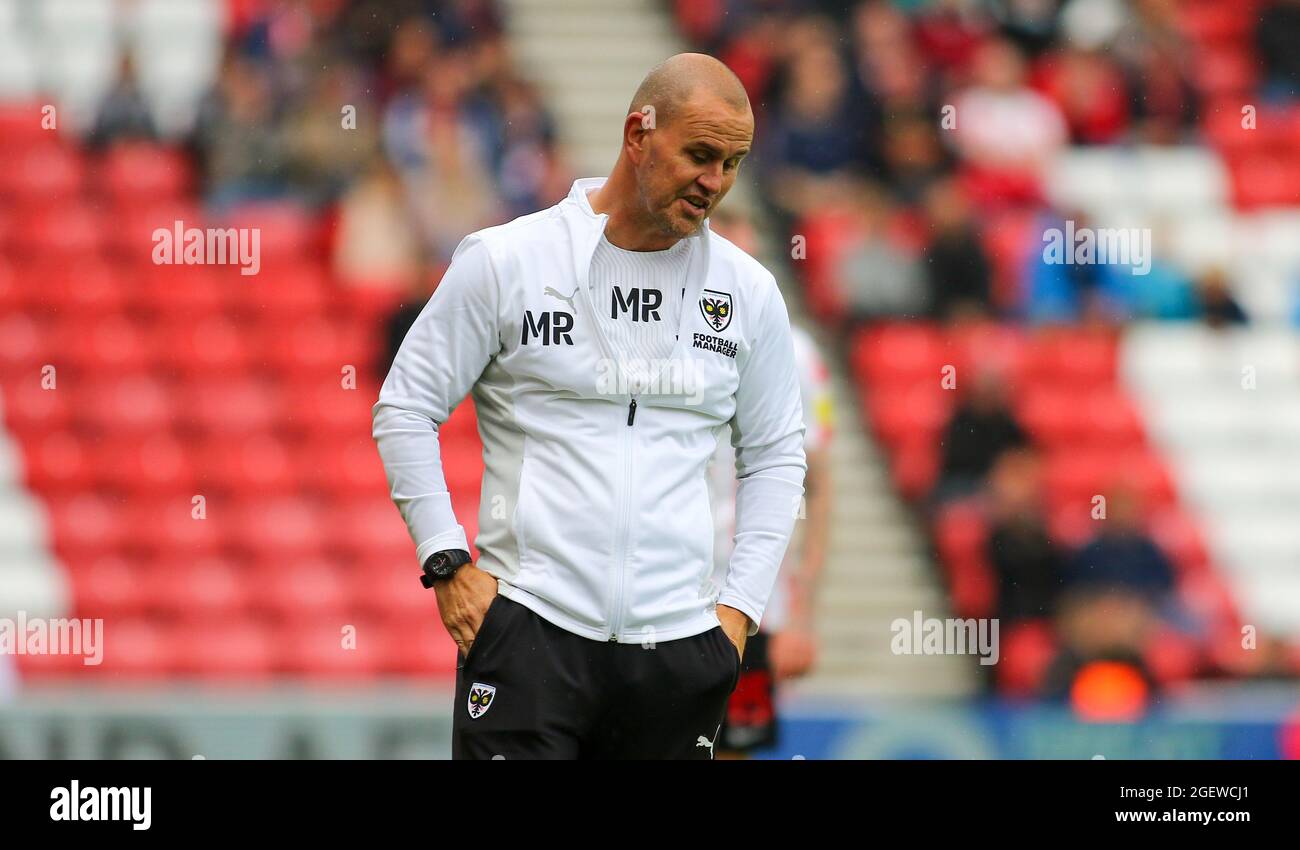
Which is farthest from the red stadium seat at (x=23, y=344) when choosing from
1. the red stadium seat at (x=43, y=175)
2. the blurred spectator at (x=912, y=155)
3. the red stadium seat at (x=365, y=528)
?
the blurred spectator at (x=912, y=155)

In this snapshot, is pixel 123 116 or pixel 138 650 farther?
pixel 123 116

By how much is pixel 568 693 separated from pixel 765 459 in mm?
593

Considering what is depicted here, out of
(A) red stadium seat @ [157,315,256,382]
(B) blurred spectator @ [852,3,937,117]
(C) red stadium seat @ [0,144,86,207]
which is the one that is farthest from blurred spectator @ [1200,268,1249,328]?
(C) red stadium seat @ [0,144,86,207]

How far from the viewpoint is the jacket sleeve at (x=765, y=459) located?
3086 millimetres

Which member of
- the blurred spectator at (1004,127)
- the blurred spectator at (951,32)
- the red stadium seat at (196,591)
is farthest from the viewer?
the blurred spectator at (951,32)

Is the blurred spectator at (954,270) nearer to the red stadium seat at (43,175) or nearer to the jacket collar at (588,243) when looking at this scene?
the red stadium seat at (43,175)

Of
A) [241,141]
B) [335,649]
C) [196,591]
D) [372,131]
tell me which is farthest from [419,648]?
[241,141]

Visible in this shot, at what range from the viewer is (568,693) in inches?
112

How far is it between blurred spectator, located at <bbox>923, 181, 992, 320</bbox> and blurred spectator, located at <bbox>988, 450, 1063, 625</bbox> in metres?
0.91

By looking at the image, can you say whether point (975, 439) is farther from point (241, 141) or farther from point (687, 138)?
point (687, 138)

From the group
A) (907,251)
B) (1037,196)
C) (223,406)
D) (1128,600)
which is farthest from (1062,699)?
(223,406)

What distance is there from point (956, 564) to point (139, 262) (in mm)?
4328

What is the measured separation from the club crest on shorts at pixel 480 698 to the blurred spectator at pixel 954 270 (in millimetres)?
6070

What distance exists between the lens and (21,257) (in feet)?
28.7
